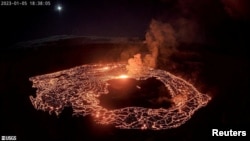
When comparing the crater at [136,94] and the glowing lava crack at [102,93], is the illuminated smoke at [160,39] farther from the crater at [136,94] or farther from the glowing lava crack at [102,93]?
the crater at [136,94]

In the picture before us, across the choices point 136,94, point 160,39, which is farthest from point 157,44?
point 136,94

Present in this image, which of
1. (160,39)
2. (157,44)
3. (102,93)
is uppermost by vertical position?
(160,39)

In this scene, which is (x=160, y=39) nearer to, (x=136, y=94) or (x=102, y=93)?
(x=136, y=94)

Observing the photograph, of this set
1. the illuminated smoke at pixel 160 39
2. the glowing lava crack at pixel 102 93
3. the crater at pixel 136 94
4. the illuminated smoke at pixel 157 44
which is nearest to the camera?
the glowing lava crack at pixel 102 93

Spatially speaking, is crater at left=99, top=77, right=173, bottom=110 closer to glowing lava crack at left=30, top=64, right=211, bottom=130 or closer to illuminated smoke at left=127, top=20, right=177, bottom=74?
glowing lava crack at left=30, top=64, right=211, bottom=130

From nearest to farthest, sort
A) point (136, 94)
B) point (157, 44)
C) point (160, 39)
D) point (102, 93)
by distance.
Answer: point (136, 94)
point (102, 93)
point (157, 44)
point (160, 39)

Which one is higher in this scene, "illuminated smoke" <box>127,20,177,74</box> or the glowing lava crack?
"illuminated smoke" <box>127,20,177,74</box>

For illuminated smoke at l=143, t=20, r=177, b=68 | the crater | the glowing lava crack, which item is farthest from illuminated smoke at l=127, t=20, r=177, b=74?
the crater

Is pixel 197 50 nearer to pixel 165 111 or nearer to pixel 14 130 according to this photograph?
pixel 165 111

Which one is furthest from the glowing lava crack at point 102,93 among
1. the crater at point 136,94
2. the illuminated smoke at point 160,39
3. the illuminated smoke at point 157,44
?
the illuminated smoke at point 160,39
